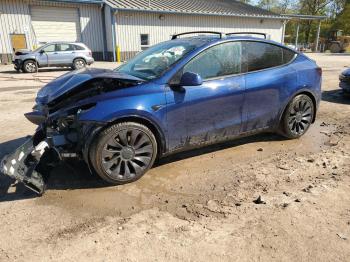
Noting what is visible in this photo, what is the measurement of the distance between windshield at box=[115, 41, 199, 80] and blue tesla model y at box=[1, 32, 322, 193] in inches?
0.7

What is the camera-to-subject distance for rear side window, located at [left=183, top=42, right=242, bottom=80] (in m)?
4.30

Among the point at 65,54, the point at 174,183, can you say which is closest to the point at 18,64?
the point at 65,54

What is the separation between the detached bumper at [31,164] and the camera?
11.3ft

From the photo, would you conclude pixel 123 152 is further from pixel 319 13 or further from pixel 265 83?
pixel 319 13

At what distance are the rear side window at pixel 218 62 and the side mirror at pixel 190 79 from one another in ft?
0.60

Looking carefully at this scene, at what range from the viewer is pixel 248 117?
4.75 meters

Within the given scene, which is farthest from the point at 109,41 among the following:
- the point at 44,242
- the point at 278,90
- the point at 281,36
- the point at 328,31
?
the point at 328,31

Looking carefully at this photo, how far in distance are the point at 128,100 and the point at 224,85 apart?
4.45 ft

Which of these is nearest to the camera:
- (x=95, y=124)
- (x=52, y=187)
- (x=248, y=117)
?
(x=95, y=124)

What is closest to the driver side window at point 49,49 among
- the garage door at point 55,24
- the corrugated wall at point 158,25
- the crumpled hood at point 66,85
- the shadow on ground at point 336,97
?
the garage door at point 55,24

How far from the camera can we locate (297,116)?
17.6 ft

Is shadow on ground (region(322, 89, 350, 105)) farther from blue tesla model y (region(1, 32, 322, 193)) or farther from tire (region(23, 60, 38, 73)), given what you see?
tire (region(23, 60, 38, 73))

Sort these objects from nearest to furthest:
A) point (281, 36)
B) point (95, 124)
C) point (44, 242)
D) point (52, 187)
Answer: point (44, 242), point (95, 124), point (52, 187), point (281, 36)

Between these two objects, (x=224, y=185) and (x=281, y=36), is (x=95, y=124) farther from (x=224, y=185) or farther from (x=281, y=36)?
(x=281, y=36)
